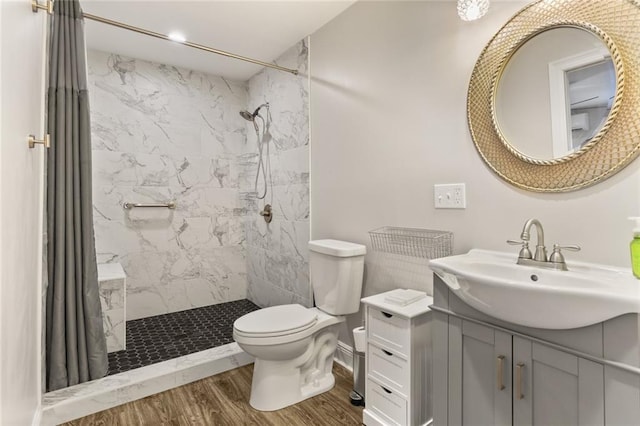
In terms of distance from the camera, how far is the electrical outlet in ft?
5.06

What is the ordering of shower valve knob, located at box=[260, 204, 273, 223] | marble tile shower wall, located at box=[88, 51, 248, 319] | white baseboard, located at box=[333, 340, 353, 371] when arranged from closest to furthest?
white baseboard, located at box=[333, 340, 353, 371] < marble tile shower wall, located at box=[88, 51, 248, 319] < shower valve knob, located at box=[260, 204, 273, 223]

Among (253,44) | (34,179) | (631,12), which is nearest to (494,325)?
(631,12)

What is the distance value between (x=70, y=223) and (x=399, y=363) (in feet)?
6.06

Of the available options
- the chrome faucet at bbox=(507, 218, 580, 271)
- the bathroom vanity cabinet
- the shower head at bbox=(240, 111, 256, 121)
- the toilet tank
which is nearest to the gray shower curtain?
the toilet tank

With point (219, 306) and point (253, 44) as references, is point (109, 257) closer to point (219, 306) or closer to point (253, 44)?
point (219, 306)

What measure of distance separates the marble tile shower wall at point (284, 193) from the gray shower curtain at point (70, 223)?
1356 millimetres

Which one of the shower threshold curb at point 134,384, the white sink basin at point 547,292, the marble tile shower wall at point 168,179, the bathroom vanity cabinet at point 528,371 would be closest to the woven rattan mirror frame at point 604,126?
the white sink basin at point 547,292

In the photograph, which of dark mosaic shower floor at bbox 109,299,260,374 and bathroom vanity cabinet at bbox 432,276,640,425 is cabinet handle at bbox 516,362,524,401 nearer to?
bathroom vanity cabinet at bbox 432,276,640,425

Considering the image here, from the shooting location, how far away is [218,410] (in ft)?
5.83

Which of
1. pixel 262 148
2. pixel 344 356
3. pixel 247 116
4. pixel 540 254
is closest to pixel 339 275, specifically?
pixel 344 356

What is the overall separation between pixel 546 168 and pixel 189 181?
2.89 meters

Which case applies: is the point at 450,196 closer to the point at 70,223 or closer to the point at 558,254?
the point at 558,254

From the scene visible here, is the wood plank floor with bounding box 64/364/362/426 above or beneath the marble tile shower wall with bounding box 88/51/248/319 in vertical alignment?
beneath

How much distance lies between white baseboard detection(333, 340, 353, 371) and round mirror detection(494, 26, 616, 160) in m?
1.56
